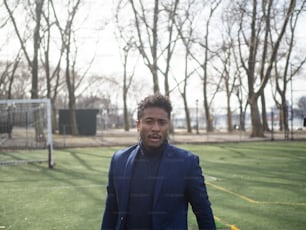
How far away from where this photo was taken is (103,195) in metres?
8.28

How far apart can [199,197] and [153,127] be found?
53 centimetres

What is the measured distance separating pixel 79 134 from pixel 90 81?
920 inches

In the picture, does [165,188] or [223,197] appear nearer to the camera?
[165,188]

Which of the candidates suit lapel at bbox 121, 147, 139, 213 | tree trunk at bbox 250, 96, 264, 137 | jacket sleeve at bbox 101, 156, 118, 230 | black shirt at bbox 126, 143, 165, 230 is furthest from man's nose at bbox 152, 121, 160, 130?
tree trunk at bbox 250, 96, 264, 137

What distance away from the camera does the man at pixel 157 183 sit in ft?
7.73

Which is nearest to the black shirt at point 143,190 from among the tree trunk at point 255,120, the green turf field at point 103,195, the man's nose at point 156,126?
the man's nose at point 156,126

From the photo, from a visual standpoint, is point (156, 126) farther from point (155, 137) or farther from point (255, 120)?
point (255, 120)

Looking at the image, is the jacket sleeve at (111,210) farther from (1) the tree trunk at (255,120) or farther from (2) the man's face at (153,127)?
(1) the tree trunk at (255,120)

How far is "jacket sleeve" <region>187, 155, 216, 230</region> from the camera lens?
7.92 feet

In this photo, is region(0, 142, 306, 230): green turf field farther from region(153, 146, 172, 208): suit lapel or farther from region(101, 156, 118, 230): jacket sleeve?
region(153, 146, 172, 208): suit lapel

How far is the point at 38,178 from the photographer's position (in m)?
11.0

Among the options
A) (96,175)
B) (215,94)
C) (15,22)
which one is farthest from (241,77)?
(96,175)

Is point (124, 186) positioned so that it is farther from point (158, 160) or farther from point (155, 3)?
point (155, 3)

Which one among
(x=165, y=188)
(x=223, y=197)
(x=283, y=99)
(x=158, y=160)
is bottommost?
(x=223, y=197)
